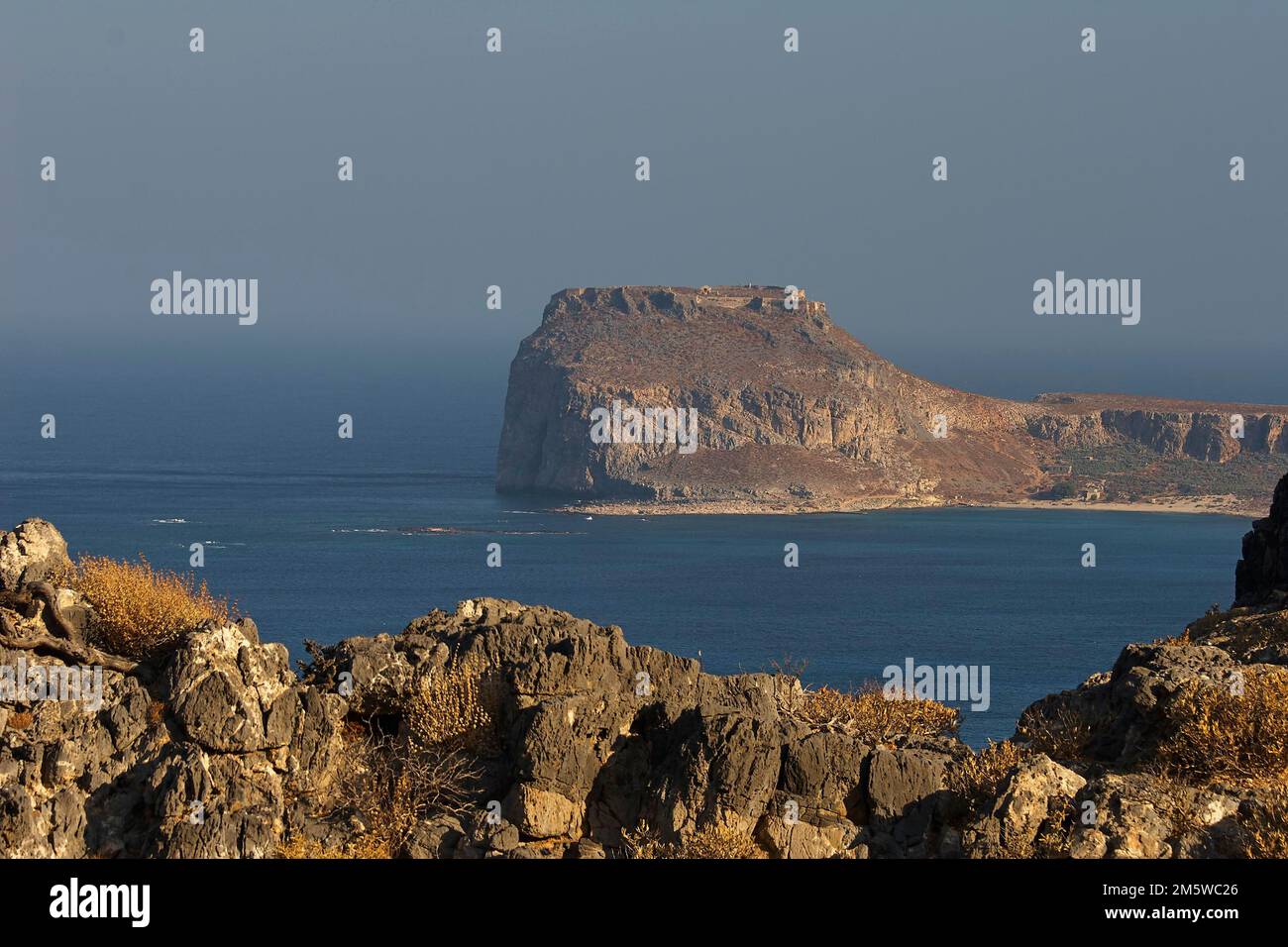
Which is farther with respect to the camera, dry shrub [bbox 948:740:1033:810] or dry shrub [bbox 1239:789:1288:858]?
dry shrub [bbox 948:740:1033:810]

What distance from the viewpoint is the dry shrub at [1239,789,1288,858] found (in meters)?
18.5

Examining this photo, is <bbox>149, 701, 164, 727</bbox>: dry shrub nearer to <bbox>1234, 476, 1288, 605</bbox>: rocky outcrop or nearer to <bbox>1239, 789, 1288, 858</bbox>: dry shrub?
<bbox>1239, 789, 1288, 858</bbox>: dry shrub

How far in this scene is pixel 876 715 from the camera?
79.0 ft

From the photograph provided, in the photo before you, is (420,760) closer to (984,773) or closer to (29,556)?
(29,556)

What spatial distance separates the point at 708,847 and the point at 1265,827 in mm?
5145

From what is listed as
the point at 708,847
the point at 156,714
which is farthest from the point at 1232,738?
the point at 156,714

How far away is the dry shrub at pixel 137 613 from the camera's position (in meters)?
22.4

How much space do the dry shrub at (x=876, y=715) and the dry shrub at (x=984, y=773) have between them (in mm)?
1765

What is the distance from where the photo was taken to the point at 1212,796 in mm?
19672

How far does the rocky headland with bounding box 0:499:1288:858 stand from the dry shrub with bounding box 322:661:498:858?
30mm

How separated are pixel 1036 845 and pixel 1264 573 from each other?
18.6 m

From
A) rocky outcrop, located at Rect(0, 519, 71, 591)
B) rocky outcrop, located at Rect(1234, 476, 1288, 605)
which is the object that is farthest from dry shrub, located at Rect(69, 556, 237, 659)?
rocky outcrop, located at Rect(1234, 476, 1288, 605)

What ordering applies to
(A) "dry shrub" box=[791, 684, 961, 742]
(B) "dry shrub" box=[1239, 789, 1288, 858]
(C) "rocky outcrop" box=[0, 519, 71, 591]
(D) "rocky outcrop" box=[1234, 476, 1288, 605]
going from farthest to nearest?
(D) "rocky outcrop" box=[1234, 476, 1288, 605] → (A) "dry shrub" box=[791, 684, 961, 742] → (C) "rocky outcrop" box=[0, 519, 71, 591] → (B) "dry shrub" box=[1239, 789, 1288, 858]
